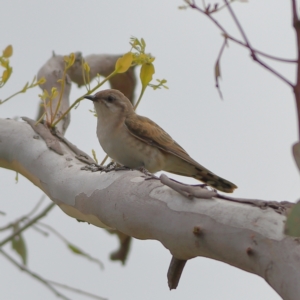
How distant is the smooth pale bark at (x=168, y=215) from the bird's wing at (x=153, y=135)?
36.2 inches

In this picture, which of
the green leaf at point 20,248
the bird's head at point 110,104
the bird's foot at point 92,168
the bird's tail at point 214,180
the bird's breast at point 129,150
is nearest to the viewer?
the bird's foot at point 92,168

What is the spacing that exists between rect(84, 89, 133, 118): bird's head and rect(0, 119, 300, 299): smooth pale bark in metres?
1.03

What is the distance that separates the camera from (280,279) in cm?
176

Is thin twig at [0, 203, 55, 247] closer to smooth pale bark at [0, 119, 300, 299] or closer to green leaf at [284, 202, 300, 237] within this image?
smooth pale bark at [0, 119, 300, 299]

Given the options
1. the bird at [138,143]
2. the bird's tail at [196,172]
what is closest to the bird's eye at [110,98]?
the bird at [138,143]

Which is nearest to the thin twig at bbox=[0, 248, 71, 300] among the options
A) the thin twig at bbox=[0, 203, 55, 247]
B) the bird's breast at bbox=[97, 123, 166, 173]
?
the thin twig at bbox=[0, 203, 55, 247]

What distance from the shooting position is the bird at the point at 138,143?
417 centimetres

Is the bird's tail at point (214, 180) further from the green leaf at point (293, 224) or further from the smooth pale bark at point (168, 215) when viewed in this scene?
the green leaf at point (293, 224)

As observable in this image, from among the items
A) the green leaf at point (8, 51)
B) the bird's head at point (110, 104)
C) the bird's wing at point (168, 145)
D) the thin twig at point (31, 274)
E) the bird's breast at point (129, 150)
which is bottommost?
the thin twig at point (31, 274)

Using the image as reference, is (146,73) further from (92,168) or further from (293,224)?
(293,224)

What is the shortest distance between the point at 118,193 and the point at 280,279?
39.3 inches

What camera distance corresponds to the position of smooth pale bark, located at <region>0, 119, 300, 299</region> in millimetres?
1842

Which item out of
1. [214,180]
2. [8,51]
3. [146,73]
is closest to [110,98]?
[214,180]

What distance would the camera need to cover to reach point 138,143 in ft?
13.9
